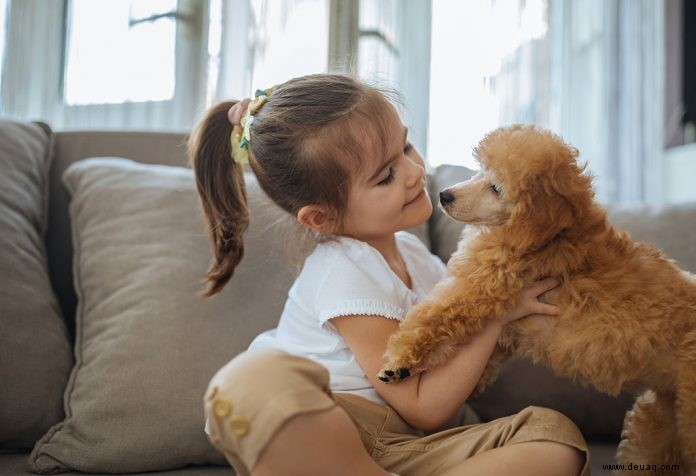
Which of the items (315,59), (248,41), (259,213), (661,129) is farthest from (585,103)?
(259,213)

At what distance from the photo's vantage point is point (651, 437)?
3.81 feet

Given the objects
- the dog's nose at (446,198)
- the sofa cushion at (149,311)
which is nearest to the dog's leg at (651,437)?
the dog's nose at (446,198)

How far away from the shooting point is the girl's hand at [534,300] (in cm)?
108

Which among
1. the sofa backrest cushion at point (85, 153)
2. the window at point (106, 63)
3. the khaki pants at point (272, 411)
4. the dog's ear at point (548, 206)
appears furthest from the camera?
the window at point (106, 63)

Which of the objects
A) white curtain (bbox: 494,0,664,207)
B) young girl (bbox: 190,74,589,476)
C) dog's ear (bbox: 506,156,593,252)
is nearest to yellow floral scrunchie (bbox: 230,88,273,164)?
young girl (bbox: 190,74,589,476)

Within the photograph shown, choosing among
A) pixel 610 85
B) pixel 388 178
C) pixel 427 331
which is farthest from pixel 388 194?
pixel 610 85

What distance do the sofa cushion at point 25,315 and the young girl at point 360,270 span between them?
0.32 m

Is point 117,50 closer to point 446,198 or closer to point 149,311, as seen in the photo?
point 149,311

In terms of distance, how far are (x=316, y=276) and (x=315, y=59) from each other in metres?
1.57

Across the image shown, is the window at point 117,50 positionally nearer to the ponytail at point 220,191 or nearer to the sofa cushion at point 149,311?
the sofa cushion at point 149,311

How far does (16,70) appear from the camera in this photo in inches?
93.6

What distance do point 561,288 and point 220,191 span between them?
677mm

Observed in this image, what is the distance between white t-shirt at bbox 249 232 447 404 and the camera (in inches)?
45.8

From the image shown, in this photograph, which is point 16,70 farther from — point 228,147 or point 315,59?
point 228,147
